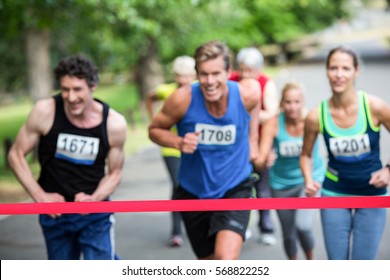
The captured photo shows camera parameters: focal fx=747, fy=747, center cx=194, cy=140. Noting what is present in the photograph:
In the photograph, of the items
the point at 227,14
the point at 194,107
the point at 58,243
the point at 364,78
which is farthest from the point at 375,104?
the point at 364,78

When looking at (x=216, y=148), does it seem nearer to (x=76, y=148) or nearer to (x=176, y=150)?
(x=76, y=148)

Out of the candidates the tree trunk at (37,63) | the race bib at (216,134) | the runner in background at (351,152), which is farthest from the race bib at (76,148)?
the tree trunk at (37,63)

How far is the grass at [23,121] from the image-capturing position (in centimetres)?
980

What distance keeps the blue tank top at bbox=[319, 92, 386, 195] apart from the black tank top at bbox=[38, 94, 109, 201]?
1.15 metres

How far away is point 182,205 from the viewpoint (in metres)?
A: 2.83

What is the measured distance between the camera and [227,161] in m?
3.99

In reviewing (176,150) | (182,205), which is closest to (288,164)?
(176,150)

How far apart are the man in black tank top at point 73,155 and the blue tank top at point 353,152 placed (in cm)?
107

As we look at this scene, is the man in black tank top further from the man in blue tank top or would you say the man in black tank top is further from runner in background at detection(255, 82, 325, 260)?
runner in background at detection(255, 82, 325, 260)

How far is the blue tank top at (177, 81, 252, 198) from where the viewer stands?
154 inches

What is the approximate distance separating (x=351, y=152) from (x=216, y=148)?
2.31ft

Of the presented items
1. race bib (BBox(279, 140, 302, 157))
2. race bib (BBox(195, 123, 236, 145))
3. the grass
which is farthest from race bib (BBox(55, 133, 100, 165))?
the grass

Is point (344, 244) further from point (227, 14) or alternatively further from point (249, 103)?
point (227, 14)
